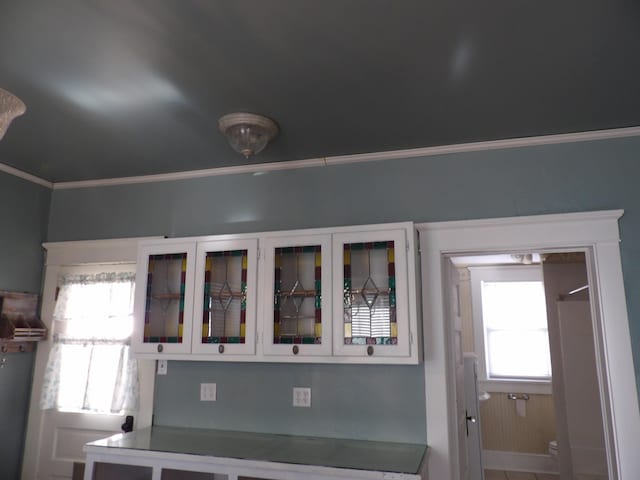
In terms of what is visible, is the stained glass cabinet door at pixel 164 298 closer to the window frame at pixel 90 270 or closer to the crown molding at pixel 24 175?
the window frame at pixel 90 270

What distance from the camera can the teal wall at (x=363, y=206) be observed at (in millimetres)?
2613

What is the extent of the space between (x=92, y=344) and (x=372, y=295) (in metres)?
2.03

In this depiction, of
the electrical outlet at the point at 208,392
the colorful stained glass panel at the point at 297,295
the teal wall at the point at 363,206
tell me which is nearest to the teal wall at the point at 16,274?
the teal wall at the point at 363,206

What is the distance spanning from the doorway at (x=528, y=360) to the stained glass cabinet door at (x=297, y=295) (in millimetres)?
1911

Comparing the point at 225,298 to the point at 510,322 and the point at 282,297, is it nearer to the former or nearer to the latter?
the point at 282,297

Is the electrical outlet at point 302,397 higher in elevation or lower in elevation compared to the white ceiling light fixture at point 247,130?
lower

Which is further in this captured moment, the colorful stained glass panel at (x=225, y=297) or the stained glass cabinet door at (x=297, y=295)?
the colorful stained glass panel at (x=225, y=297)

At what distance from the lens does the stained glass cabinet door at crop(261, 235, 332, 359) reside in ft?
8.58

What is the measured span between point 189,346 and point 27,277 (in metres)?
1.46

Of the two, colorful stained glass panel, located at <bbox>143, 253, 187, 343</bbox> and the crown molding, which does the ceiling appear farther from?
colorful stained glass panel, located at <bbox>143, 253, 187, 343</bbox>

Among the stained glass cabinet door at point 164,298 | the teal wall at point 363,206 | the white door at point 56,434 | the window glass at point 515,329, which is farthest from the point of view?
the window glass at point 515,329

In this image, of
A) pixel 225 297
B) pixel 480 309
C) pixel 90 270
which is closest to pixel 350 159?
pixel 225 297

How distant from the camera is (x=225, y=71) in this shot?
2.07 m

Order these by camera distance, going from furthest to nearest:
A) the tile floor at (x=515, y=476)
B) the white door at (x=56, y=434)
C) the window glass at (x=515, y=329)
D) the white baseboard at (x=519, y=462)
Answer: the window glass at (x=515, y=329)
the white baseboard at (x=519, y=462)
the tile floor at (x=515, y=476)
the white door at (x=56, y=434)
